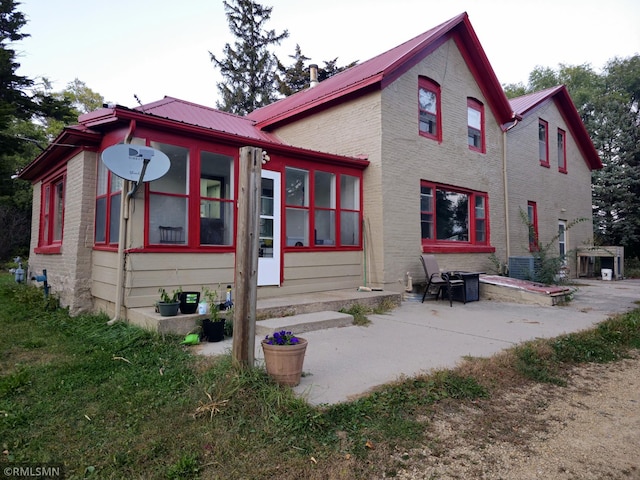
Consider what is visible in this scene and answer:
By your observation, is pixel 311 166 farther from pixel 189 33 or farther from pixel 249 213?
pixel 189 33

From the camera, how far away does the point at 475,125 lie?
1177 cm

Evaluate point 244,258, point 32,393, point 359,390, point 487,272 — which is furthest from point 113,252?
point 487,272

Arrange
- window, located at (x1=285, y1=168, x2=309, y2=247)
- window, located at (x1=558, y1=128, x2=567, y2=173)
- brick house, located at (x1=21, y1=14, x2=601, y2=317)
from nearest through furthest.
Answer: brick house, located at (x1=21, y1=14, x2=601, y2=317) → window, located at (x1=285, y1=168, x2=309, y2=247) → window, located at (x1=558, y1=128, x2=567, y2=173)

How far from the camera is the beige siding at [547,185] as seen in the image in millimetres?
12961

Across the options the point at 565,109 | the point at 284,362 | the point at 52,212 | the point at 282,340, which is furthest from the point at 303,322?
the point at 565,109

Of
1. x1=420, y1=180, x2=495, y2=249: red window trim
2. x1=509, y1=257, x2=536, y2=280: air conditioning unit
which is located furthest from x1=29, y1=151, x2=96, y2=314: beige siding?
x1=509, y1=257, x2=536, y2=280: air conditioning unit

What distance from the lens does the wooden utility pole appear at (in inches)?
137

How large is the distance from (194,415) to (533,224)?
13.8 m

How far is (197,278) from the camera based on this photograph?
6.54 metres

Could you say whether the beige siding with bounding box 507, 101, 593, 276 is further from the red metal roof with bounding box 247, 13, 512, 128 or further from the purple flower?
the purple flower

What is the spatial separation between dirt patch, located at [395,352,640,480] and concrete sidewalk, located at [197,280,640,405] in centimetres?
80

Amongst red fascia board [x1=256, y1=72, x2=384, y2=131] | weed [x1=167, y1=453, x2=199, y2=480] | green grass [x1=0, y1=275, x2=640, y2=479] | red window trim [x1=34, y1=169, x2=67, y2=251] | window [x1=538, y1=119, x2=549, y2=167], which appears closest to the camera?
weed [x1=167, y1=453, x2=199, y2=480]

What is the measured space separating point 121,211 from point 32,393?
9.84 ft

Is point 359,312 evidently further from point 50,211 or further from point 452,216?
point 50,211
